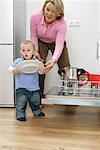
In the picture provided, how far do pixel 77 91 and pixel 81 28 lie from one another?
3.22 ft

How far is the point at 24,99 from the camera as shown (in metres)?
2.44

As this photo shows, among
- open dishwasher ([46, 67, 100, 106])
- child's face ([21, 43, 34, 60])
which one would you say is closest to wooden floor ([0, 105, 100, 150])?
open dishwasher ([46, 67, 100, 106])

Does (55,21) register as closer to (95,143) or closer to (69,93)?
(69,93)

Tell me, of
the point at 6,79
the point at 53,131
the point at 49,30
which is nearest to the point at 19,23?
the point at 49,30

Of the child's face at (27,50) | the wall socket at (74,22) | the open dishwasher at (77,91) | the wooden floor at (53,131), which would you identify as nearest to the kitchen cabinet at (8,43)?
the wooden floor at (53,131)

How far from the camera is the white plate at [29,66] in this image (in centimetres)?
234

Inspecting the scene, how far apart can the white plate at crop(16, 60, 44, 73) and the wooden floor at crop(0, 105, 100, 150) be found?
0.39 m

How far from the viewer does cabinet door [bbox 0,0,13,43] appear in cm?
273

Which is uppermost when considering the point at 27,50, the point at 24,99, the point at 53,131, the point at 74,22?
the point at 74,22

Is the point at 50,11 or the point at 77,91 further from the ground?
the point at 50,11

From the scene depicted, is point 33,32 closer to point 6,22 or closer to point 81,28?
point 6,22

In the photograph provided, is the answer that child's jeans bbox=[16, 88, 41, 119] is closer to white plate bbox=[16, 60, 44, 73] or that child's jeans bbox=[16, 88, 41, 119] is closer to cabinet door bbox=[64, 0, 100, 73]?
white plate bbox=[16, 60, 44, 73]

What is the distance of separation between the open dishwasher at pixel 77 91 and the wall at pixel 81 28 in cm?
76

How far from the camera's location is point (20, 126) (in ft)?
7.30
